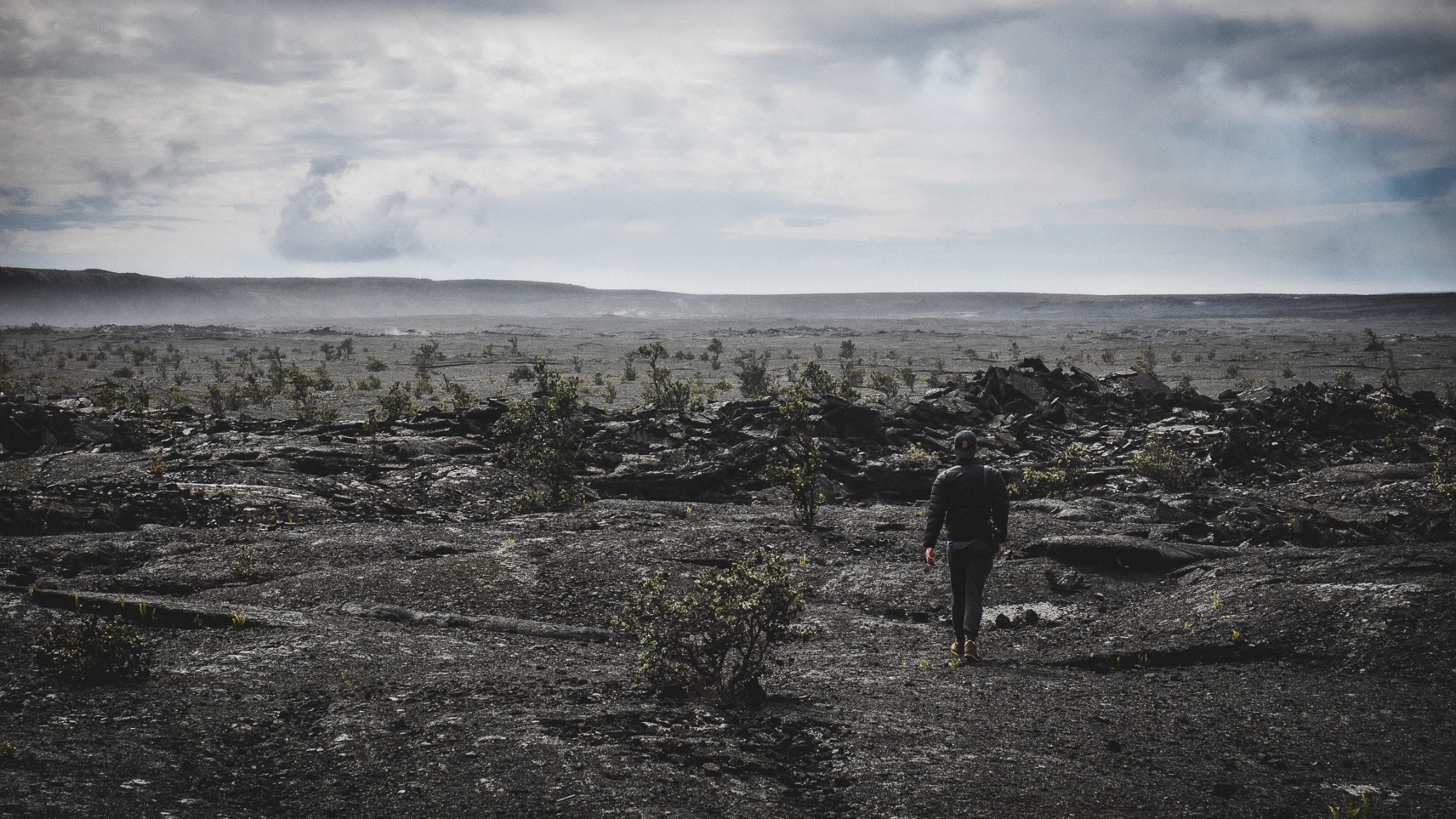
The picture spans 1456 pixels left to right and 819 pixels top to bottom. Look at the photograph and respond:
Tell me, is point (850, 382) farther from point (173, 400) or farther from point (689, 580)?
point (173, 400)

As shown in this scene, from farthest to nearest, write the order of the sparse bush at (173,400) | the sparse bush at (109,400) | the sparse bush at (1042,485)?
the sparse bush at (173,400)
the sparse bush at (109,400)
the sparse bush at (1042,485)

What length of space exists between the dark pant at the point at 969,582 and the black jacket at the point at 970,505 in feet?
0.36

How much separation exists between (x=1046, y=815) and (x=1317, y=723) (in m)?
2.92

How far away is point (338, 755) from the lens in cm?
569

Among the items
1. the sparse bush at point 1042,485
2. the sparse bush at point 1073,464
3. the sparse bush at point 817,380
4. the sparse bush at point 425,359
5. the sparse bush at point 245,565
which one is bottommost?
the sparse bush at point 245,565

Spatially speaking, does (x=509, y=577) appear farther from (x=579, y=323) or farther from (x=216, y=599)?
(x=579, y=323)

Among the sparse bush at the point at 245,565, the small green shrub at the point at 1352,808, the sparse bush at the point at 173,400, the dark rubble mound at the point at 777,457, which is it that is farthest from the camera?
the sparse bush at the point at 173,400

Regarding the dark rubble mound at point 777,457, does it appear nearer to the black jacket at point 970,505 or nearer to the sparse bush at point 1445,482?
the sparse bush at point 1445,482

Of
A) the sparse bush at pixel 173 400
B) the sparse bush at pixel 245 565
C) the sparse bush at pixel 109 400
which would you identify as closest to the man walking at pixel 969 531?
the sparse bush at pixel 245 565

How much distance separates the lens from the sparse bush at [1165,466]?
55.3 feet

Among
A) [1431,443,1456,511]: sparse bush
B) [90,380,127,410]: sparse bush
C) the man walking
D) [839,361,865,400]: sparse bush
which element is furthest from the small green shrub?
[90,380,127,410]: sparse bush

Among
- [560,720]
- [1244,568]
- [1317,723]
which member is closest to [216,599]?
[560,720]

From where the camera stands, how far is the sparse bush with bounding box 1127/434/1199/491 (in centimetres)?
1684

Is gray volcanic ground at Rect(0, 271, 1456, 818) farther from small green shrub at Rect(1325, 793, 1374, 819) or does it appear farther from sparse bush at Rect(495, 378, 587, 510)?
sparse bush at Rect(495, 378, 587, 510)
